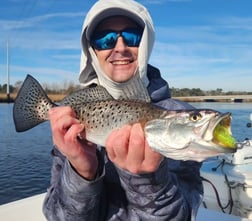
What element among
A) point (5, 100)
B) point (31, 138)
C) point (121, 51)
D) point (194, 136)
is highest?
point (121, 51)

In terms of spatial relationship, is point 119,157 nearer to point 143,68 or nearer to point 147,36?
point 143,68

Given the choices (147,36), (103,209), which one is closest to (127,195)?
(103,209)

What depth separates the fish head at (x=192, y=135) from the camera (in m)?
1.75

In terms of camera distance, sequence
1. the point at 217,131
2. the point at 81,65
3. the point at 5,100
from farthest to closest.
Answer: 1. the point at 5,100
2. the point at 81,65
3. the point at 217,131

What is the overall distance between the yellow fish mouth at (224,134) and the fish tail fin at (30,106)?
137 cm

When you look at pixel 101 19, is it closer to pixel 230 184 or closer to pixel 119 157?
pixel 119 157

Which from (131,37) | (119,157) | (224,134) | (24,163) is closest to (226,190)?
(131,37)

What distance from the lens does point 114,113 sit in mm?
2277

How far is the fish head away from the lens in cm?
175

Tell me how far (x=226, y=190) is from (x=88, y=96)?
3758 millimetres

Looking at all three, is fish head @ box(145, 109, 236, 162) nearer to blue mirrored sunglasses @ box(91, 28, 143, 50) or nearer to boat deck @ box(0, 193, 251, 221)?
blue mirrored sunglasses @ box(91, 28, 143, 50)

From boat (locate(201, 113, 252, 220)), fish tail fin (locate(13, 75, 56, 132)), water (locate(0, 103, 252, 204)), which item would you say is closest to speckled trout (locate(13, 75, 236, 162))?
fish tail fin (locate(13, 75, 56, 132))

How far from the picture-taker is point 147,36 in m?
2.99

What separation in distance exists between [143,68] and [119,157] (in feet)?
3.31
